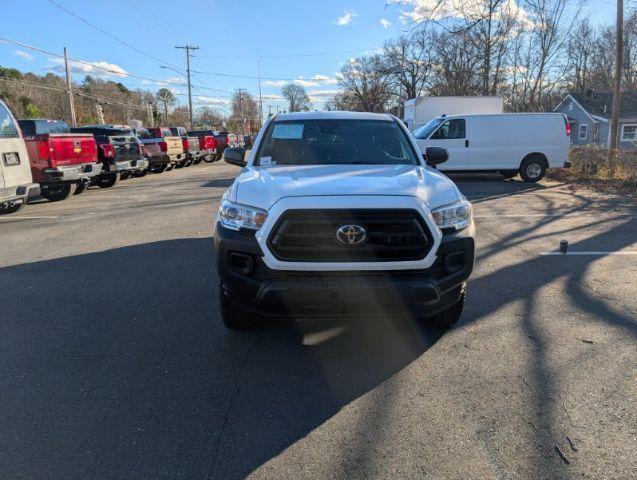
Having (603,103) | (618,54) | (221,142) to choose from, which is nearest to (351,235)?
(618,54)

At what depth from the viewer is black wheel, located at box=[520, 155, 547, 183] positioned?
15125 millimetres

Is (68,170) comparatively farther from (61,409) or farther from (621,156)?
(621,156)

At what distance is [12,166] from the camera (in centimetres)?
914

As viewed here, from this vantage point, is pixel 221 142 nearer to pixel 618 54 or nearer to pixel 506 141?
pixel 506 141

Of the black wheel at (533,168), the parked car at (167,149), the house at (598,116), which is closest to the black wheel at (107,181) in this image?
the parked car at (167,149)

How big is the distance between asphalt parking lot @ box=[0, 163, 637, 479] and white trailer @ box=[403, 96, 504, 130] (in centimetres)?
1788

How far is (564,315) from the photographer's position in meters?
4.48

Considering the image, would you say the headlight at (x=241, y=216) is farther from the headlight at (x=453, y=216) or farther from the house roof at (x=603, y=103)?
the house roof at (x=603, y=103)

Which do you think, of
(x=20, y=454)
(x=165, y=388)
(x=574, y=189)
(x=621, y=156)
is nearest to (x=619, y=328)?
(x=165, y=388)

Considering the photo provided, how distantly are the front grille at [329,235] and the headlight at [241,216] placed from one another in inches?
6.1

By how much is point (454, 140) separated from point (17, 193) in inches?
469

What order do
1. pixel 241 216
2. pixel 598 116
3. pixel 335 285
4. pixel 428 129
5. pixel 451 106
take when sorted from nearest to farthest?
pixel 335 285 < pixel 241 216 < pixel 428 129 < pixel 451 106 < pixel 598 116

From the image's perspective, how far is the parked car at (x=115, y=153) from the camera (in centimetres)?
1482

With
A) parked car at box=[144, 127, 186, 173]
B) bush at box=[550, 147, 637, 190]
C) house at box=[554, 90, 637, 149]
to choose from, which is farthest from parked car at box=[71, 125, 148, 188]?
house at box=[554, 90, 637, 149]
